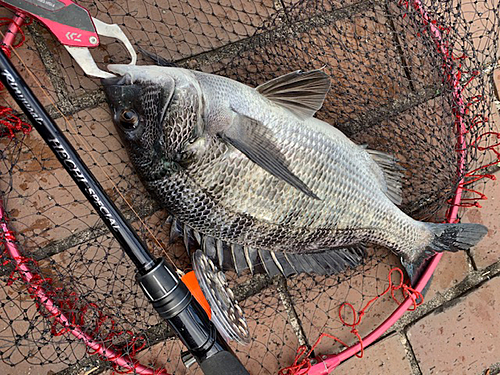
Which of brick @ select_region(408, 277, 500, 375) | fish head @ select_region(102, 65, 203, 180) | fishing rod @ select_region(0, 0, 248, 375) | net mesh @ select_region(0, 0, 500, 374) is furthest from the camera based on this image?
brick @ select_region(408, 277, 500, 375)

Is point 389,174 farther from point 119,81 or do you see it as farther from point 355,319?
point 119,81

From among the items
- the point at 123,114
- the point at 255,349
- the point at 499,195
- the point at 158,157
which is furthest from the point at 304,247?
the point at 499,195

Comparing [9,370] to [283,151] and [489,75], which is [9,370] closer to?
[283,151]

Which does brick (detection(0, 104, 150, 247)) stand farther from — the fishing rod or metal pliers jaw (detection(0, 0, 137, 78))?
the fishing rod

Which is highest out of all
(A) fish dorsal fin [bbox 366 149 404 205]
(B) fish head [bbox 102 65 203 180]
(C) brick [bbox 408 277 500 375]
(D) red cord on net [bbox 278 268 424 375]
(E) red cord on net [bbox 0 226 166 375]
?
(B) fish head [bbox 102 65 203 180]

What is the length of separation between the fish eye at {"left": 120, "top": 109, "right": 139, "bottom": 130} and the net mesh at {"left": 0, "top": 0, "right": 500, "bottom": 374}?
12.6 inches

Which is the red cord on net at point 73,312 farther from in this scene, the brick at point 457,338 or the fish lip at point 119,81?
the brick at point 457,338

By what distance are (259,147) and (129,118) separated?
0.41m

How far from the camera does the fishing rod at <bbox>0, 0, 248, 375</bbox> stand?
121 centimetres

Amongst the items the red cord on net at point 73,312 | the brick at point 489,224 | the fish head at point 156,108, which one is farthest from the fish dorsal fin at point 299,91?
the red cord on net at point 73,312

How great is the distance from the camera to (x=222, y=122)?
1.43 metres

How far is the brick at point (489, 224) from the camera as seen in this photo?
1911mm

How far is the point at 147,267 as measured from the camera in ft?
4.05

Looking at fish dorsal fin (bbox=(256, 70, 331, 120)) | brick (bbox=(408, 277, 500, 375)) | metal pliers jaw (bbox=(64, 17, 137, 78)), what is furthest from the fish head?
brick (bbox=(408, 277, 500, 375))
